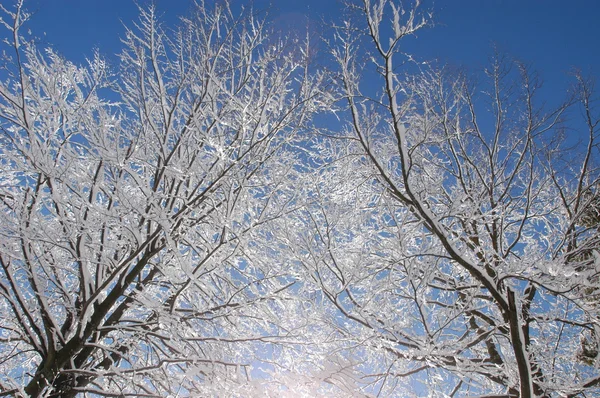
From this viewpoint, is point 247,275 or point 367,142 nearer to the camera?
point 367,142

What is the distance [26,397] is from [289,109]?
11.9ft

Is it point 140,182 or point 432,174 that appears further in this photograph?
point 432,174

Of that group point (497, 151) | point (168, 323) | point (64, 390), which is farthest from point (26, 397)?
point (497, 151)

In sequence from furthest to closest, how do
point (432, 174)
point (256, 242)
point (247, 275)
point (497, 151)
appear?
point (432, 174) → point (497, 151) → point (247, 275) → point (256, 242)

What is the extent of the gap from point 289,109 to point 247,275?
2.39 meters

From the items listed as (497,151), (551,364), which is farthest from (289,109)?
(551,364)

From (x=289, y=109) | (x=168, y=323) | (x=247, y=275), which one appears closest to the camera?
(x=168, y=323)

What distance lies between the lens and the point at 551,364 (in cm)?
507

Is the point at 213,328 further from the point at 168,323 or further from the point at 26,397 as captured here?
the point at 26,397

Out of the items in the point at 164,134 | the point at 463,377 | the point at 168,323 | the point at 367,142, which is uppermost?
the point at 367,142

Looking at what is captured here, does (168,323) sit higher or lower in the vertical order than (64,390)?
higher

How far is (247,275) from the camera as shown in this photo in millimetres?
5410

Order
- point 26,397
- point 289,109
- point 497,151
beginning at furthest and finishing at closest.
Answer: point 497,151 → point 289,109 → point 26,397

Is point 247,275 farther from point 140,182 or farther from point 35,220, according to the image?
point 35,220
